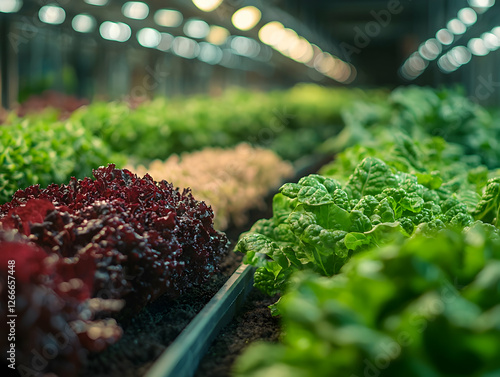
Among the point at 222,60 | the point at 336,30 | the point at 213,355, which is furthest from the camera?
the point at 336,30

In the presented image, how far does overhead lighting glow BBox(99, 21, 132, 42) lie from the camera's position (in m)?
10.7

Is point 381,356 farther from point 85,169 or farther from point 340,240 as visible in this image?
point 85,169

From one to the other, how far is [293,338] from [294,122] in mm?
8264

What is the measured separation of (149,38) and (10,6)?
6.06 metres

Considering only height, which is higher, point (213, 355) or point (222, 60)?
point (222, 60)

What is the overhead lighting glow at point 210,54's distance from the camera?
1631 centimetres

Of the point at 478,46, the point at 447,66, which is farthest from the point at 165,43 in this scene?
the point at 447,66

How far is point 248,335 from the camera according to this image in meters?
2.22

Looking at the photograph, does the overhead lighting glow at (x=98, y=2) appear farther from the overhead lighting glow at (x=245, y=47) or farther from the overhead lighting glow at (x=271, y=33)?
the overhead lighting glow at (x=245, y=47)

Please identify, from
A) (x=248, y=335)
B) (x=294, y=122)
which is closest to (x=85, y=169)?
(x=248, y=335)

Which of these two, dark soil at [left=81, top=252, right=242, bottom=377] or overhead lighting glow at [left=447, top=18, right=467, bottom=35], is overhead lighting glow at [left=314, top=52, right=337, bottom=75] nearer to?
overhead lighting glow at [left=447, top=18, right=467, bottom=35]

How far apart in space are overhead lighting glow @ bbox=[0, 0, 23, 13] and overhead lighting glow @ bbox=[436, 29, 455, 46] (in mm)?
9056

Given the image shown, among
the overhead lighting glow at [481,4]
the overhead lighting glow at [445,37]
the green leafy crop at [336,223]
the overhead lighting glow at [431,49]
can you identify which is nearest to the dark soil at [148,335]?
the green leafy crop at [336,223]

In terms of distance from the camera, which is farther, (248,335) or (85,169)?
(85,169)
